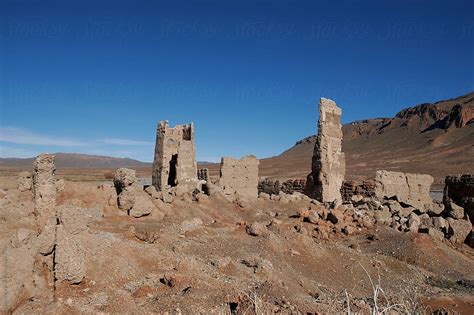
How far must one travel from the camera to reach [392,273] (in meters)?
10.6

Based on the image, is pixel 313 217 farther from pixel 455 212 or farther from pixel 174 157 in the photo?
pixel 174 157

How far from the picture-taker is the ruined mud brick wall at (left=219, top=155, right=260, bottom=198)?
1903cm

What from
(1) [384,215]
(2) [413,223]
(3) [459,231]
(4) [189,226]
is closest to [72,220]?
(4) [189,226]

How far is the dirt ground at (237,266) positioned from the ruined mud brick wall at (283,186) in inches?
244

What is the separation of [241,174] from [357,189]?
4.85 m

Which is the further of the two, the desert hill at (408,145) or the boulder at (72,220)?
the desert hill at (408,145)

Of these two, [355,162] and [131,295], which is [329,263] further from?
[355,162]

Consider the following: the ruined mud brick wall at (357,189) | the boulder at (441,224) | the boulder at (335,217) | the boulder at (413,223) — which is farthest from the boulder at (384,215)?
the ruined mud brick wall at (357,189)

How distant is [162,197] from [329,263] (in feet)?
17.9

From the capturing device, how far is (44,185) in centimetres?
910

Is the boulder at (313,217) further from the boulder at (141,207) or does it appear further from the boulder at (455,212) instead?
the boulder at (455,212)

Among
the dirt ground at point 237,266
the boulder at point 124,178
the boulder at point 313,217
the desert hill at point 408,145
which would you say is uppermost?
the desert hill at point 408,145

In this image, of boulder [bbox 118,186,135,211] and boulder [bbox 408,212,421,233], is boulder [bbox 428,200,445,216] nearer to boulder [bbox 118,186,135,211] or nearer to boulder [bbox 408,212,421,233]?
boulder [bbox 408,212,421,233]

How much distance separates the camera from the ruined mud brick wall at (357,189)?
19.1 metres
